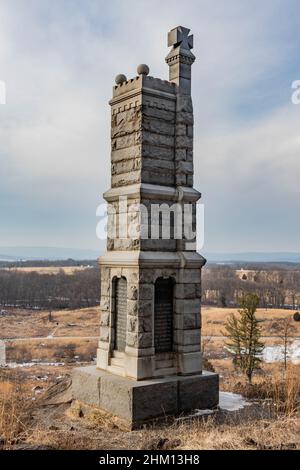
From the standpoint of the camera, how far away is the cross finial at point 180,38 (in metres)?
10.5

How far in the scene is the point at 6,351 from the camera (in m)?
46.5

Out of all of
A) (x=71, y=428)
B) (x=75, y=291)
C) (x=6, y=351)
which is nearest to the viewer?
(x=71, y=428)

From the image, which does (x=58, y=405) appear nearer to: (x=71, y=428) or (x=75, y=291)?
(x=71, y=428)

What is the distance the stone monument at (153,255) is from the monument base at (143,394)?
0.07 ft

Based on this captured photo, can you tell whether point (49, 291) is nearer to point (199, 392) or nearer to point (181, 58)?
point (199, 392)

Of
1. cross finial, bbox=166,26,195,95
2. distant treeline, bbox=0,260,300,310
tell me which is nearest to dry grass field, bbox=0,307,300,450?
cross finial, bbox=166,26,195,95

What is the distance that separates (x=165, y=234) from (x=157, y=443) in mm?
4497

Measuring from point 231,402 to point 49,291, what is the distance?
10043cm

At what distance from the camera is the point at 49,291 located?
353ft

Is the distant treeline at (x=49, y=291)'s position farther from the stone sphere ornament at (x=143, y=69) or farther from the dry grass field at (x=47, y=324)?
the stone sphere ornament at (x=143, y=69)

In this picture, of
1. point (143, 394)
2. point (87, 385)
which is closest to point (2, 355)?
point (87, 385)

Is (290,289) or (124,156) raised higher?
(124,156)

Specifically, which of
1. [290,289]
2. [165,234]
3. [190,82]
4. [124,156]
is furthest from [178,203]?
[290,289]

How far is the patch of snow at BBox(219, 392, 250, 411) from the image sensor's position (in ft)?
34.0
